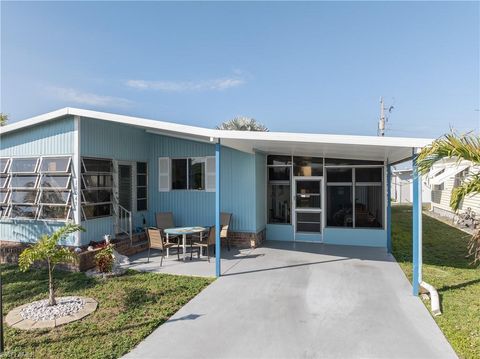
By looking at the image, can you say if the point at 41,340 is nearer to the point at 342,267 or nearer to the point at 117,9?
the point at 342,267

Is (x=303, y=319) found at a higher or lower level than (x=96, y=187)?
lower

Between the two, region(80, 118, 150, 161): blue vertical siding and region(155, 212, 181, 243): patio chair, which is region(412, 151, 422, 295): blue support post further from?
region(80, 118, 150, 161): blue vertical siding

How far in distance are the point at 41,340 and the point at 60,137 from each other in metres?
5.37

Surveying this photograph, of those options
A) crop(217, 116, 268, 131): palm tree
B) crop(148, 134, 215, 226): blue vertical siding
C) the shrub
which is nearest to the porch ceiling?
crop(148, 134, 215, 226): blue vertical siding

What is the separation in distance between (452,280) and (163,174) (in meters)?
8.37

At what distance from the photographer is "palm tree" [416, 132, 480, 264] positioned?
396 centimetres

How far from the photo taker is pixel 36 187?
7996mm

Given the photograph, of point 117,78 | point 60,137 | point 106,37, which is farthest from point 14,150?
point 117,78

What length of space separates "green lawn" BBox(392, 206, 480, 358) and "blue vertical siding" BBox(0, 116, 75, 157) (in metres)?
8.52

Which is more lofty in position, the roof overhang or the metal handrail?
the roof overhang

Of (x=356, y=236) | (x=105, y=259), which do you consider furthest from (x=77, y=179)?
(x=356, y=236)

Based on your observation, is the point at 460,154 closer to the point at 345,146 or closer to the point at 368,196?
the point at 345,146

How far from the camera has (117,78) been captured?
16.1 meters

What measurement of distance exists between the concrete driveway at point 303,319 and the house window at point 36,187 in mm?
4753
